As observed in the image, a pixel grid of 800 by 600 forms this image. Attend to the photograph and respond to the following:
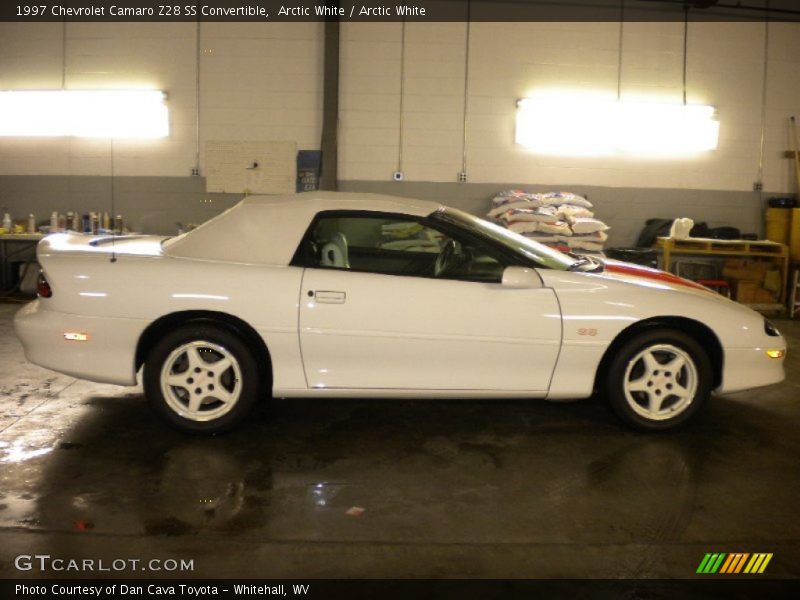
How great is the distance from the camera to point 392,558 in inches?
121

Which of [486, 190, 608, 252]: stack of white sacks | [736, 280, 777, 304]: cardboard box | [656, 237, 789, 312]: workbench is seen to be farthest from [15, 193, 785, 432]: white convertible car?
[736, 280, 777, 304]: cardboard box

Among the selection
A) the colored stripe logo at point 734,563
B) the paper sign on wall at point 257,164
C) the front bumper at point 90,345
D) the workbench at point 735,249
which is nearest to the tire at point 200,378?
the front bumper at point 90,345

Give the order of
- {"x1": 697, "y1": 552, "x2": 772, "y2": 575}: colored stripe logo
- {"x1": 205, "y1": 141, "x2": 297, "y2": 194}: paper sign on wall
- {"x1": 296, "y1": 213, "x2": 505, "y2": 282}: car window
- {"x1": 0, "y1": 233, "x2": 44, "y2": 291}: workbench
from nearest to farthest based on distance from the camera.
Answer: {"x1": 697, "y1": 552, "x2": 772, "y2": 575}: colored stripe logo < {"x1": 296, "y1": 213, "x2": 505, "y2": 282}: car window < {"x1": 205, "y1": 141, "x2": 297, "y2": 194}: paper sign on wall < {"x1": 0, "y1": 233, "x2": 44, "y2": 291}: workbench

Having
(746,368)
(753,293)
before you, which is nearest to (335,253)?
(746,368)

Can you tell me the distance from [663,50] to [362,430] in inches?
312

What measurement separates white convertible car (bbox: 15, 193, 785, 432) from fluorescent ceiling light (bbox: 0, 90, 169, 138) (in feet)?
21.2

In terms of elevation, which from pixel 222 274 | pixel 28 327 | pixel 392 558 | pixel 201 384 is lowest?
pixel 392 558

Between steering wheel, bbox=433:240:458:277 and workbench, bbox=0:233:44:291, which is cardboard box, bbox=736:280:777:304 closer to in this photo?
→ steering wheel, bbox=433:240:458:277

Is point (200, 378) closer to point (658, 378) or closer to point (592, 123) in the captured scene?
point (658, 378)

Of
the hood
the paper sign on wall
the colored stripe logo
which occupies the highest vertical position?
the paper sign on wall

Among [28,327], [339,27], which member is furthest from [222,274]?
[339,27]

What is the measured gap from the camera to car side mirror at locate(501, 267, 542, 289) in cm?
435

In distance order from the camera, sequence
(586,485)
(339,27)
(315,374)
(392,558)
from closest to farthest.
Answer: (392,558), (586,485), (315,374), (339,27)

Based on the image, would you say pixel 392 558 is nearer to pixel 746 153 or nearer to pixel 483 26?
pixel 483 26
